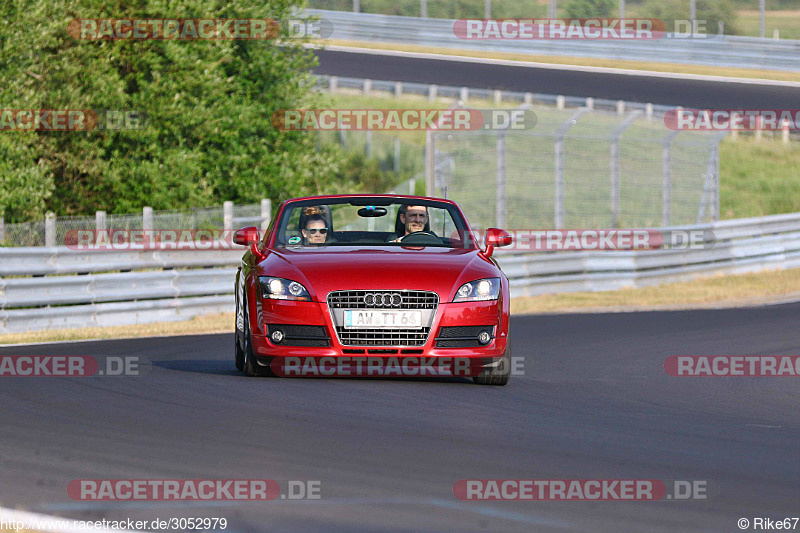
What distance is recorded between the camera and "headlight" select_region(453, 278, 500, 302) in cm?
964

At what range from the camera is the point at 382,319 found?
375 inches

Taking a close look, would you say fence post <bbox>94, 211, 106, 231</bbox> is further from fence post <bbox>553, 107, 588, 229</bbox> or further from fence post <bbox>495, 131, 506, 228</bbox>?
fence post <bbox>553, 107, 588, 229</bbox>

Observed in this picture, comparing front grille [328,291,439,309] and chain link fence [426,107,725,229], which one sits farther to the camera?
chain link fence [426,107,725,229]

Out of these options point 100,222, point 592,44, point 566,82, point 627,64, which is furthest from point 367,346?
point 592,44

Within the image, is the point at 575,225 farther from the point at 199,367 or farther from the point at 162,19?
the point at 199,367

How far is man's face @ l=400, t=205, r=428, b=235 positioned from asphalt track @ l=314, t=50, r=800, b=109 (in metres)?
26.0

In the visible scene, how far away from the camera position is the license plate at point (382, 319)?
375 inches

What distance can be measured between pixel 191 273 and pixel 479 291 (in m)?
9.67

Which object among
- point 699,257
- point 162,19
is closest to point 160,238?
point 162,19

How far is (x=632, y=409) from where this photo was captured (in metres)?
9.03

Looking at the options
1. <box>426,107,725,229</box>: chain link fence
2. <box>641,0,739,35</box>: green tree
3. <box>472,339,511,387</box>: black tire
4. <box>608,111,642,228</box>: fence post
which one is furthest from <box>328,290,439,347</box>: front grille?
<box>641,0,739,35</box>: green tree

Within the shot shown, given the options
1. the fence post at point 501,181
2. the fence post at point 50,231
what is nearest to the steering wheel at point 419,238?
the fence post at point 50,231

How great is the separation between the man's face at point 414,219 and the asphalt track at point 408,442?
4.21 ft

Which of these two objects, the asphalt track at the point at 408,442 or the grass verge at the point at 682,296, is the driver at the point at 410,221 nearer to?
the asphalt track at the point at 408,442
